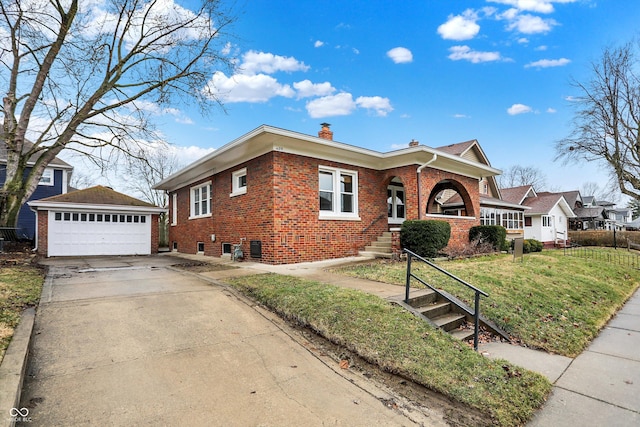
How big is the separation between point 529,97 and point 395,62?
291 inches

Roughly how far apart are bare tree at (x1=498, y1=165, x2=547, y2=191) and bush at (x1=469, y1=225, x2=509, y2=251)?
41.3m

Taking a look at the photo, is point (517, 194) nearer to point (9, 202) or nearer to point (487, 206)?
point (487, 206)

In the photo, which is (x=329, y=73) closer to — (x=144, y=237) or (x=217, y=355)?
(x=144, y=237)

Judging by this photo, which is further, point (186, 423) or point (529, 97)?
point (529, 97)

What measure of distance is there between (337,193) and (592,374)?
7.97 metres

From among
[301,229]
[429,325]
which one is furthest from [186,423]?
[301,229]

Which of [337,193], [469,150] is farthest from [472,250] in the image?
[469,150]

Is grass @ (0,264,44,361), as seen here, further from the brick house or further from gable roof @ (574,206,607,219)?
gable roof @ (574,206,607,219)

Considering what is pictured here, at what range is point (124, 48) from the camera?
12.6 meters

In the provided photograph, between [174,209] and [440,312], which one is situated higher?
[174,209]

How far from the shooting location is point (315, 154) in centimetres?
1019

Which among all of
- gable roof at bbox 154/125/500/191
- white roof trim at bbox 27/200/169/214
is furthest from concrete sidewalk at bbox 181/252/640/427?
white roof trim at bbox 27/200/169/214

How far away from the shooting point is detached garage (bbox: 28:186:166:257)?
45.1 feet

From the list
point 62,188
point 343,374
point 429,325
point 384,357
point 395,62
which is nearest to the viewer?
point 343,374
